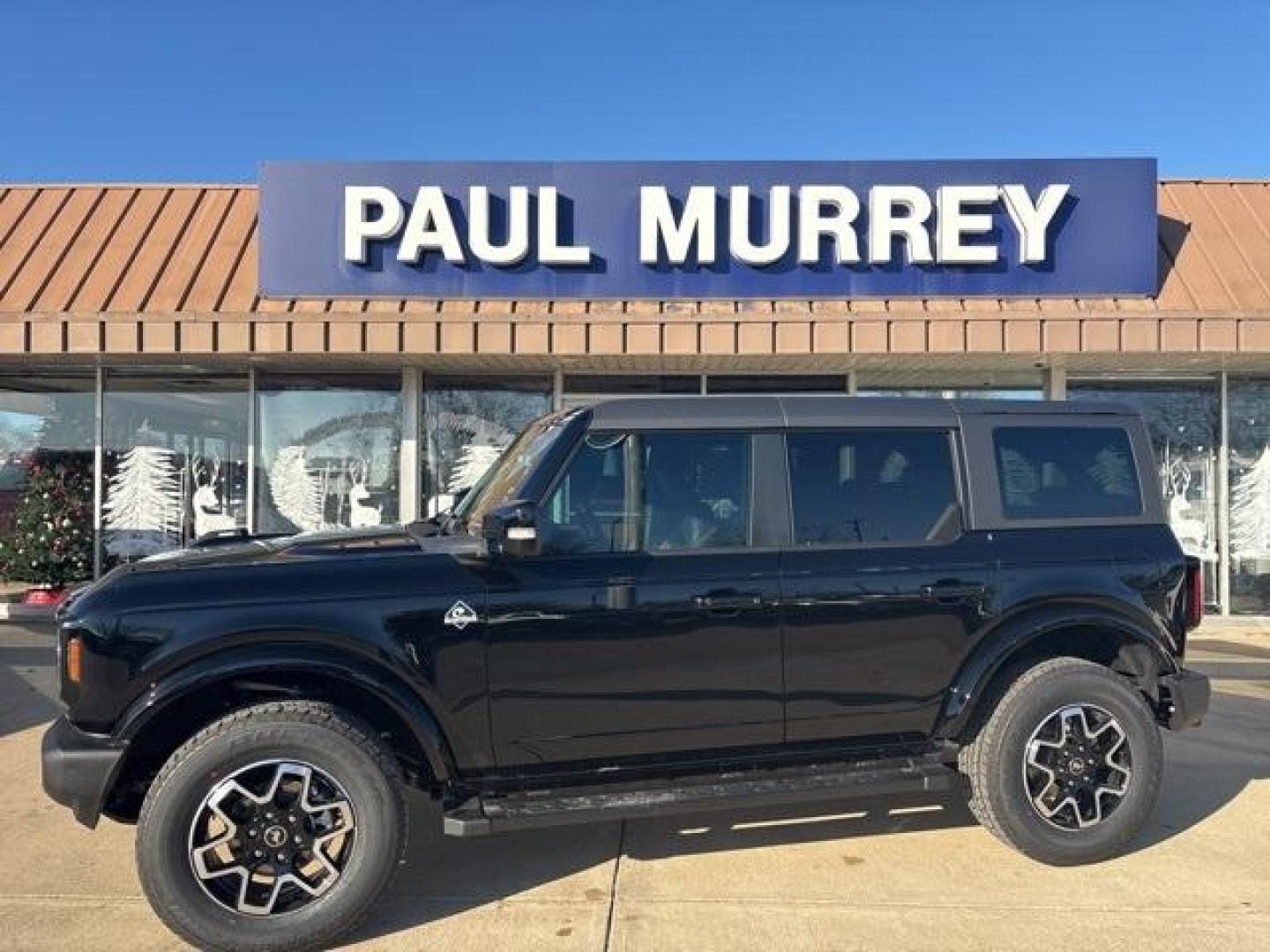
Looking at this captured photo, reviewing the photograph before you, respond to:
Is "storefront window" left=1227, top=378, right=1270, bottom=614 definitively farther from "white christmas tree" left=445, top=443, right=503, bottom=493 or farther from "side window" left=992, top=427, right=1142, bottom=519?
"white christmas tree" left=445, top=443, right=503, bottom=493

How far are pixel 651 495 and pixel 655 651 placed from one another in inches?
24.0

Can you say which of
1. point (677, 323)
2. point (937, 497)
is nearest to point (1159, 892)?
point (937, 497)

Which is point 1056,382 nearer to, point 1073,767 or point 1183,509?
point 1183,509

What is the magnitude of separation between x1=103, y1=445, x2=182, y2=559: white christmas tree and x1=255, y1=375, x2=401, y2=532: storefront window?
1.01 metres

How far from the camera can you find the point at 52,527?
34.1 ft

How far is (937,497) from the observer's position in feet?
13.6

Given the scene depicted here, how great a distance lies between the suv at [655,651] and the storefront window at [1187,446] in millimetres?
7114

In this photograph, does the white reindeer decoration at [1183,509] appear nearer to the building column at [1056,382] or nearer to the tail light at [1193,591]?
the building column at [1056,382]

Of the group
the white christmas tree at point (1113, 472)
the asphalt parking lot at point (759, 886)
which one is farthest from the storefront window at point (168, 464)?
the white christmas tree at point (1113, 472)

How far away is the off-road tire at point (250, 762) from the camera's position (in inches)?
129

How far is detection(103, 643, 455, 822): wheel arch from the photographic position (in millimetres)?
3348

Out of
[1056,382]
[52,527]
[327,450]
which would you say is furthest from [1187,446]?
[52,527]

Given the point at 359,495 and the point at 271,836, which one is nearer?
the point at 271,836

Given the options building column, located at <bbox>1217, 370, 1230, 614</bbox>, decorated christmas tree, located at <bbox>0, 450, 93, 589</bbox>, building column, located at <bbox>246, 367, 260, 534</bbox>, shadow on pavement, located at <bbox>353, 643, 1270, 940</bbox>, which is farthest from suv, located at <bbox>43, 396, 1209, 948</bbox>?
decorated christmas tree, located at <bbox>0, 450, 93, 589</bbox>
